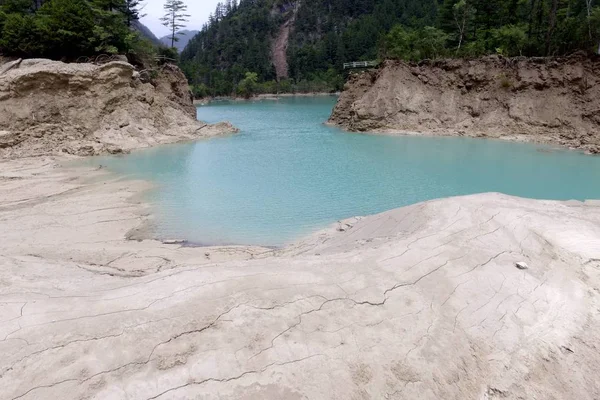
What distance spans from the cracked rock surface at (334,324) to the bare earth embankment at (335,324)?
1 cm

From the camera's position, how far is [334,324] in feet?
12.6

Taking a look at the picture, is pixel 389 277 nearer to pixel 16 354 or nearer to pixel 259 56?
pixel 16 354

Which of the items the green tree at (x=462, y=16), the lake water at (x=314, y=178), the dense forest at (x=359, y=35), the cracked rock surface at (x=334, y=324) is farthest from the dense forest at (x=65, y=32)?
the green tree at (x=462, y=16)

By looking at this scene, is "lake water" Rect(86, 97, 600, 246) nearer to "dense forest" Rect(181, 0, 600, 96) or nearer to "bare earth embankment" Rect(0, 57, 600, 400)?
"bare earth embankment" Rect(0, 57, 600, 400)

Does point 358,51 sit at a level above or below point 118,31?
above

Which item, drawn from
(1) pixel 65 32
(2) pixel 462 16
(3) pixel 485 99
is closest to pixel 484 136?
(3) pixel 485 99

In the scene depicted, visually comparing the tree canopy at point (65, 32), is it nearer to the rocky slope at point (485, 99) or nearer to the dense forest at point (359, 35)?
the rocky slope at point (485, 99)

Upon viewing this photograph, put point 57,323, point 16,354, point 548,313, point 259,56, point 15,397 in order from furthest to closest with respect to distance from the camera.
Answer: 1. point 259,56
2. point 548,313
3. point 57,323
4. point 16,354
5. point 15,397

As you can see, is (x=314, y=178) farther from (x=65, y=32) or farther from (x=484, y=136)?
(x=65, y=32)

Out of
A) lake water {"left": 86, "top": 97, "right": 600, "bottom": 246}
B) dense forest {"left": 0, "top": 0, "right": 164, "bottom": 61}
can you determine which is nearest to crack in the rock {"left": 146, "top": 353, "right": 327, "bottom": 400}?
lake water {"left": 86, "top": 97, "right": 600, "bottom": 246}

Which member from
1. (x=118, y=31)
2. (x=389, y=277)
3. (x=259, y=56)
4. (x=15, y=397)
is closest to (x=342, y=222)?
(x=389, y=277)

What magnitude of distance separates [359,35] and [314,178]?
75.4 metres

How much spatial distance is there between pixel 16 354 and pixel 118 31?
26.6 meters

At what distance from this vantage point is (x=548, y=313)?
4.36 meters
